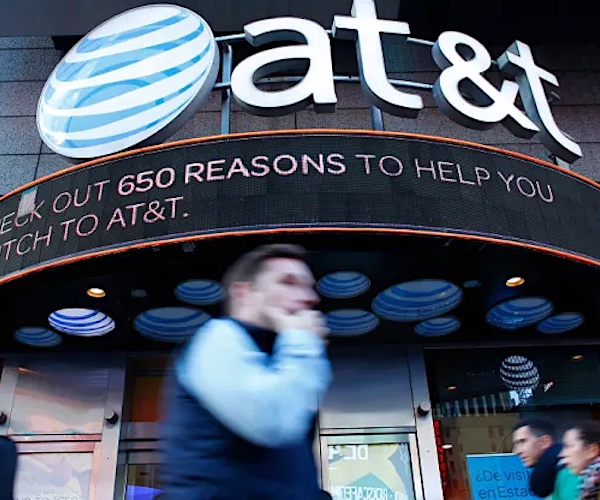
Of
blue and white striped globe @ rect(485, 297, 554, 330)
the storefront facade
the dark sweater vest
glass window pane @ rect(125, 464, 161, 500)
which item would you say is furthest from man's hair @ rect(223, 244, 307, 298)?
glass window pane @ rect(125, 464, 161, 500)

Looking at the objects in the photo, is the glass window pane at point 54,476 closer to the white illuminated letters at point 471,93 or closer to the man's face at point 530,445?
the man's face at point 530,445

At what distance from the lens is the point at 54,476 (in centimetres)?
603

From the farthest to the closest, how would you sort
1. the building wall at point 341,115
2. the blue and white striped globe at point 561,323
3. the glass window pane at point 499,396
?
the building wall at point 341,115 → the glass window pane at point 499,396 → the blue and white striped globe at point 561,323

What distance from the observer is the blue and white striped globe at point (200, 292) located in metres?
5.25

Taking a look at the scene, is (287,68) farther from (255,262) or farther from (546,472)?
(255,262)

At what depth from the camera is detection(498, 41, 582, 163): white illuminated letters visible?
571cm

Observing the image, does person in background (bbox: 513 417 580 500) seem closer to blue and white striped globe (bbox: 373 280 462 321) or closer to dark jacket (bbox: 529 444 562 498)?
dark jacket (bbox: 529 444 562 498)

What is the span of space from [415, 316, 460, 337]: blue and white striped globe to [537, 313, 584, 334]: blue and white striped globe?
948mm

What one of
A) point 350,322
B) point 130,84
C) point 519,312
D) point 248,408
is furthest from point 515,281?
point 248,408

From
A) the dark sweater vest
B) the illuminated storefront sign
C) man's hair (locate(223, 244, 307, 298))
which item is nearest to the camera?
the dark sweater vest

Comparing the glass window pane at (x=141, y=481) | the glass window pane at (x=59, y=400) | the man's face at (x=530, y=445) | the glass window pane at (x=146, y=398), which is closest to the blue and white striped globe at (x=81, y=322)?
the glass window pane at (x=59, y=400)

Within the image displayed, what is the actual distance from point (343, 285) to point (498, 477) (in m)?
2.80

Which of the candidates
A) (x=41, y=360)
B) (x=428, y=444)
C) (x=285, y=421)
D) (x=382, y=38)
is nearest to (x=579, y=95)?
(x=382, y=38)

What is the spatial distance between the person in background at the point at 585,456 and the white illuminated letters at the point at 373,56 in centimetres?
306
